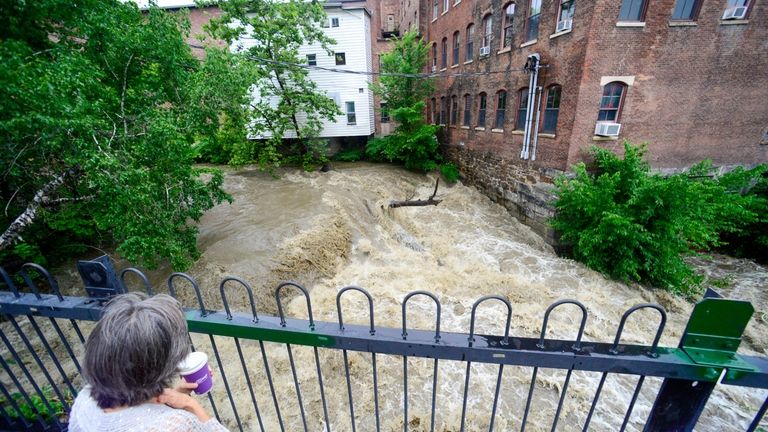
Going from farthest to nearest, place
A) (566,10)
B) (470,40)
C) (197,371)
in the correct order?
(470,40)
(566,10)
(197,371)

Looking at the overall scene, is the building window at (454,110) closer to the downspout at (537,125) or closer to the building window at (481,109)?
the building window at (481,109)

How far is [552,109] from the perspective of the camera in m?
10.6

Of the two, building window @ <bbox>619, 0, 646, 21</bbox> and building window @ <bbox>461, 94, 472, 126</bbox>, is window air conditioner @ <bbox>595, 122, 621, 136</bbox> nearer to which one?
building window @ <bbox>619, 0, 646, 21</bbox>

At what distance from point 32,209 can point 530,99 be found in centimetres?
1389

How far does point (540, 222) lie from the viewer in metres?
11.2

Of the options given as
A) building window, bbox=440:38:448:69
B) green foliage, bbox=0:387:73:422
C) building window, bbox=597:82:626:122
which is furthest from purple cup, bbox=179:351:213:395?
building window, bbox=440:38:448:69

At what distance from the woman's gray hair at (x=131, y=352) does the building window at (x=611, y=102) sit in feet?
39.2

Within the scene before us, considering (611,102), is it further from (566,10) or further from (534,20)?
(534,20)

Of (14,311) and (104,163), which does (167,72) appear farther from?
(14,311)

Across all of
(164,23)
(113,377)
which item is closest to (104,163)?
(164,23)

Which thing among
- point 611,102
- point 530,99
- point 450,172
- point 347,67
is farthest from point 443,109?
point 611,102

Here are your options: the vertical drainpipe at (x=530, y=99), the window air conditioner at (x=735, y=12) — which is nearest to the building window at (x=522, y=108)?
the vertical drainpipe at (x=530, y=99)

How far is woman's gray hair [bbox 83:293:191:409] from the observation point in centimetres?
112

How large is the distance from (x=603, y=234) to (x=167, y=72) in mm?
11382
